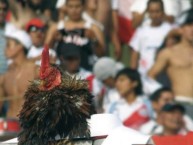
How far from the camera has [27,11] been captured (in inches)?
472

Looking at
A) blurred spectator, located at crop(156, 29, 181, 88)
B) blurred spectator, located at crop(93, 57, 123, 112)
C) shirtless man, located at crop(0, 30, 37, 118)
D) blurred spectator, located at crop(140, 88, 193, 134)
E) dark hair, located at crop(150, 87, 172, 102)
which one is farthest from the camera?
shirtless man, located at crop(0, 30, 37, 118)

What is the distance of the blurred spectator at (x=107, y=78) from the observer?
10.7 meters

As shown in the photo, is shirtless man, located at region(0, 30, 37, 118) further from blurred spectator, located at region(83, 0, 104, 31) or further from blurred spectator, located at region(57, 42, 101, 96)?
blurred spectator, located at region(83, 0, 104, 31)

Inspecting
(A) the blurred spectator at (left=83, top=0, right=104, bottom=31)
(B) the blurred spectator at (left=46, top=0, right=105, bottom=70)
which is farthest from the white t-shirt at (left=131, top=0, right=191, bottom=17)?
(B) the blurred spectator at (left=46, top=0, right=105, bottom=70)

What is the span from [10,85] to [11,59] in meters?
0.38

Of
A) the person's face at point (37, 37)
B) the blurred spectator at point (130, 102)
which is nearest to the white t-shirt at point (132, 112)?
the blurred spectator at point (130, 102)

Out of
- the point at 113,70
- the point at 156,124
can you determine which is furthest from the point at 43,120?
the point at 113,70

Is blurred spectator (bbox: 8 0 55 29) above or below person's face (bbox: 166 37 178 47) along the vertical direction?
above

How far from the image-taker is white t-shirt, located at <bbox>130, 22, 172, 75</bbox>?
445 inches

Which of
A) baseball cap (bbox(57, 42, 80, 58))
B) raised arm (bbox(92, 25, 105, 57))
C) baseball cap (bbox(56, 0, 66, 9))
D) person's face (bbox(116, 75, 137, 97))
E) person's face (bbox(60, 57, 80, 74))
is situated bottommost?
person's face (bbox(116, 75, 137, 97))

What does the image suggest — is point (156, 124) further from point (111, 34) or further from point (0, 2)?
point (0, 2)

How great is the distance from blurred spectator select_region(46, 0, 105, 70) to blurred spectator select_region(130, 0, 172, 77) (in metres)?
0.49

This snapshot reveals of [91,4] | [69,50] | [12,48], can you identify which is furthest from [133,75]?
[12,48]

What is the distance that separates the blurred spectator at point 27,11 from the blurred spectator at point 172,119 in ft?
8.58
